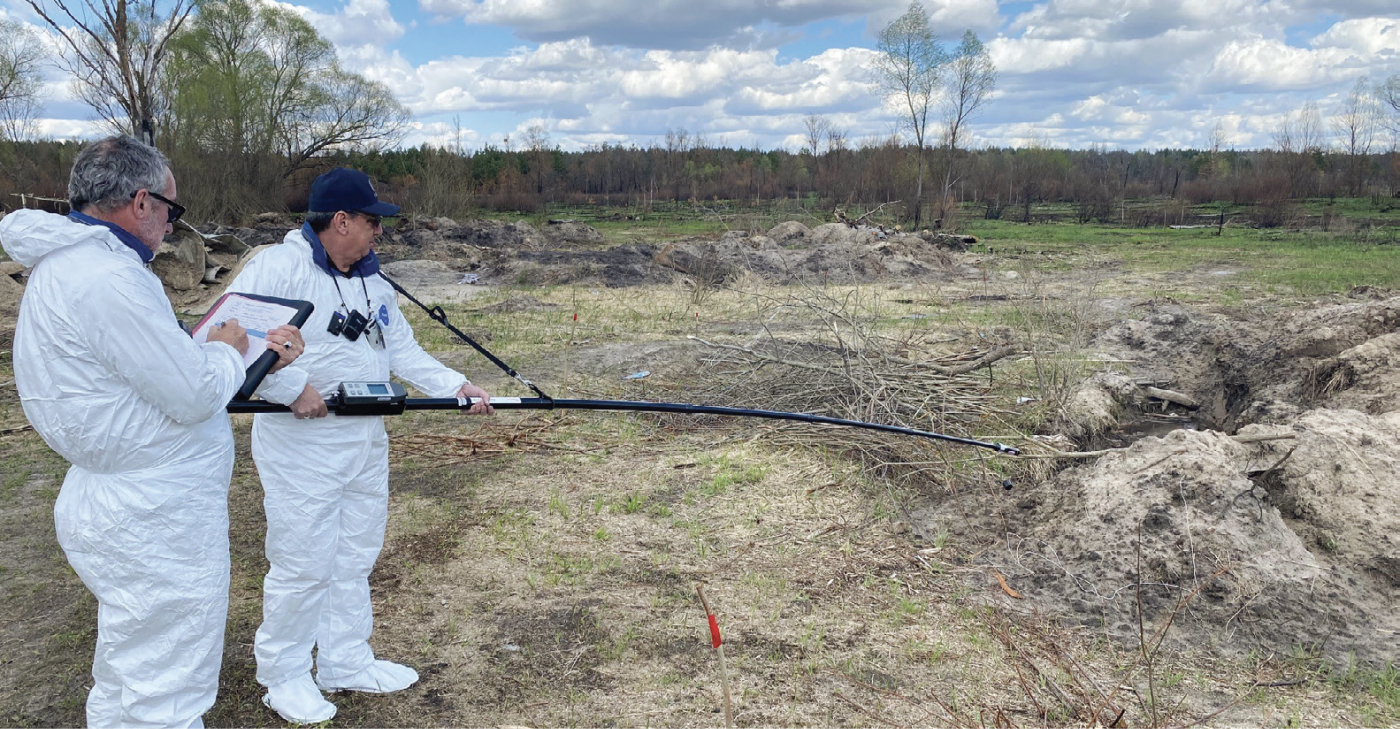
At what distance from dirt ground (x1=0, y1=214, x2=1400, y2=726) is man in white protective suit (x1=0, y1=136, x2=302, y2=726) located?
846mm

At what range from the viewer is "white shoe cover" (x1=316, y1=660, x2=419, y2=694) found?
3436 mm

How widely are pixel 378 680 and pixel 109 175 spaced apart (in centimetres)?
207

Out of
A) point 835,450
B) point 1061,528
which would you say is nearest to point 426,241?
point 835,450

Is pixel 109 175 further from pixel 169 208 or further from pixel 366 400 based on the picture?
pixel 366 400

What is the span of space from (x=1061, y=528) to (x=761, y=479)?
1.97m

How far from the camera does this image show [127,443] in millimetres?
2453

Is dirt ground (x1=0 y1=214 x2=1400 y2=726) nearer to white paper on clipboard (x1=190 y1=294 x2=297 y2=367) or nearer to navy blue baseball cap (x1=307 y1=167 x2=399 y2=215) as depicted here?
white paper on clipboard (x1=190 y1=294 x2=297 y2=367)

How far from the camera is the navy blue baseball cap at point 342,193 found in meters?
3.10

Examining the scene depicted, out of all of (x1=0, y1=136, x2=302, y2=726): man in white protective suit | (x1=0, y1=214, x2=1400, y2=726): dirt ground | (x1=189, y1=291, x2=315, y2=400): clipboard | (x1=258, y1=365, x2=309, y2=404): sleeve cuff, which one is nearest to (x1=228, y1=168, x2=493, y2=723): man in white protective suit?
(x1=258, y1=365, x2=309, y2=404): sleeve cuff

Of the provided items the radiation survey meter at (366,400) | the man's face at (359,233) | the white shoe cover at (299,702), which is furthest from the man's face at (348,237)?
the white shoe cover at (299,702)

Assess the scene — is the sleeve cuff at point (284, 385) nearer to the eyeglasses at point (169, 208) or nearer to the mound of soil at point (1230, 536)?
the eyeglasses at point (169, 208)

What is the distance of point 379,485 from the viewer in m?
3.30

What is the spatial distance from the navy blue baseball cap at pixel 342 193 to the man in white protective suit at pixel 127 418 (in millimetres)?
528

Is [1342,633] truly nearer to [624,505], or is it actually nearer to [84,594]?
[624,505]
